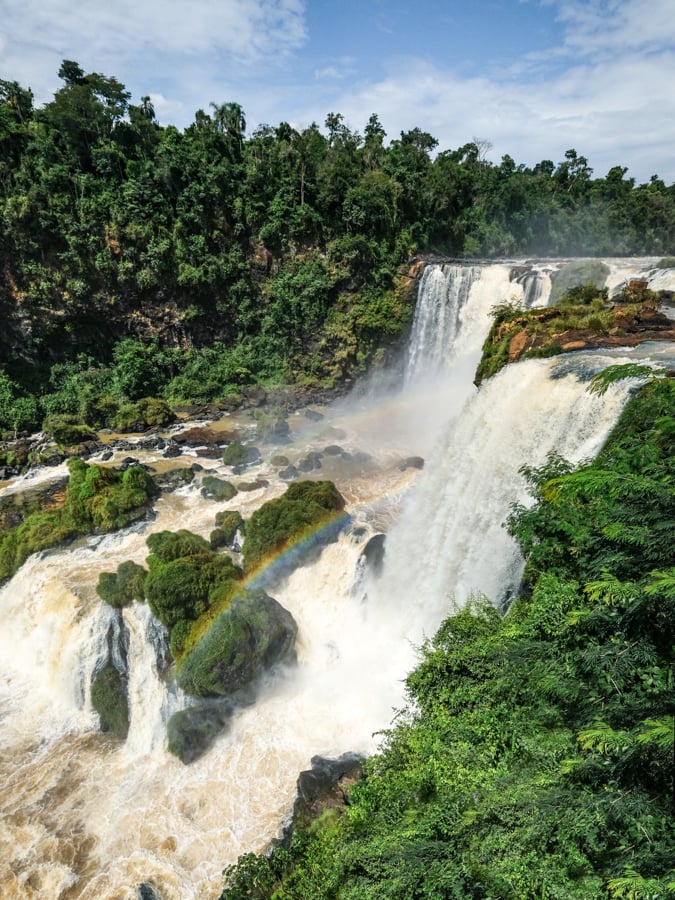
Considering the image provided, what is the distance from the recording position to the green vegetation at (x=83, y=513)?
1730cm

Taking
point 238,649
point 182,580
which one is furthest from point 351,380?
point 238,649

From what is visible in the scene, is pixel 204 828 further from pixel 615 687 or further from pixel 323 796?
pixel 615 687

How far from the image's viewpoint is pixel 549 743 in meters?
5.56

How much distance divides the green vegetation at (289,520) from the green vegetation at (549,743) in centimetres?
844

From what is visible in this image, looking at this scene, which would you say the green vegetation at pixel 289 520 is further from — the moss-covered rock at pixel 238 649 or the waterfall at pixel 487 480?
the waterfall at pixel 487 480

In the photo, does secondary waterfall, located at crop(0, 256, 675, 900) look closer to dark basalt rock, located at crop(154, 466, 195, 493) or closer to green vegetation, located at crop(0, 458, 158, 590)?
green vegetation, located at crop(0, 458, 158, 590)

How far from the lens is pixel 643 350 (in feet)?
46.2

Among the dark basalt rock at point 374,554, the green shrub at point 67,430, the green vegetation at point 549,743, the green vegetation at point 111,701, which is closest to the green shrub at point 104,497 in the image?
the green vegetation at point 111,701

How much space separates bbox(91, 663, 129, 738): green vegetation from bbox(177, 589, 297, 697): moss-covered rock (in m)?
2.13

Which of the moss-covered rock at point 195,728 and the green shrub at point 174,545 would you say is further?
the green shrub at point 174,545

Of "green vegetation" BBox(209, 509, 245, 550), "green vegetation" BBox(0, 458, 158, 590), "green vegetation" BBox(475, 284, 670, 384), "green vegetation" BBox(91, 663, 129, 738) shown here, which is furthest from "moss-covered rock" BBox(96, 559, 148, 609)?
"green vegetation" BBox(475, 284, 670, 384)

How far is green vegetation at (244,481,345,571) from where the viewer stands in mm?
16562

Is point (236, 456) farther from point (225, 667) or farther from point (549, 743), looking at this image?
point (549, 743)

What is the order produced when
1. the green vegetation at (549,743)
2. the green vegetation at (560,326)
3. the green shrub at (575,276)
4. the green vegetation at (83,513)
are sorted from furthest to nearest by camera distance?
the green shrub at (575,276) → the green vegetation at (83,513) → the green vegetation at (560,326) → the green vegetation at (549,743)
